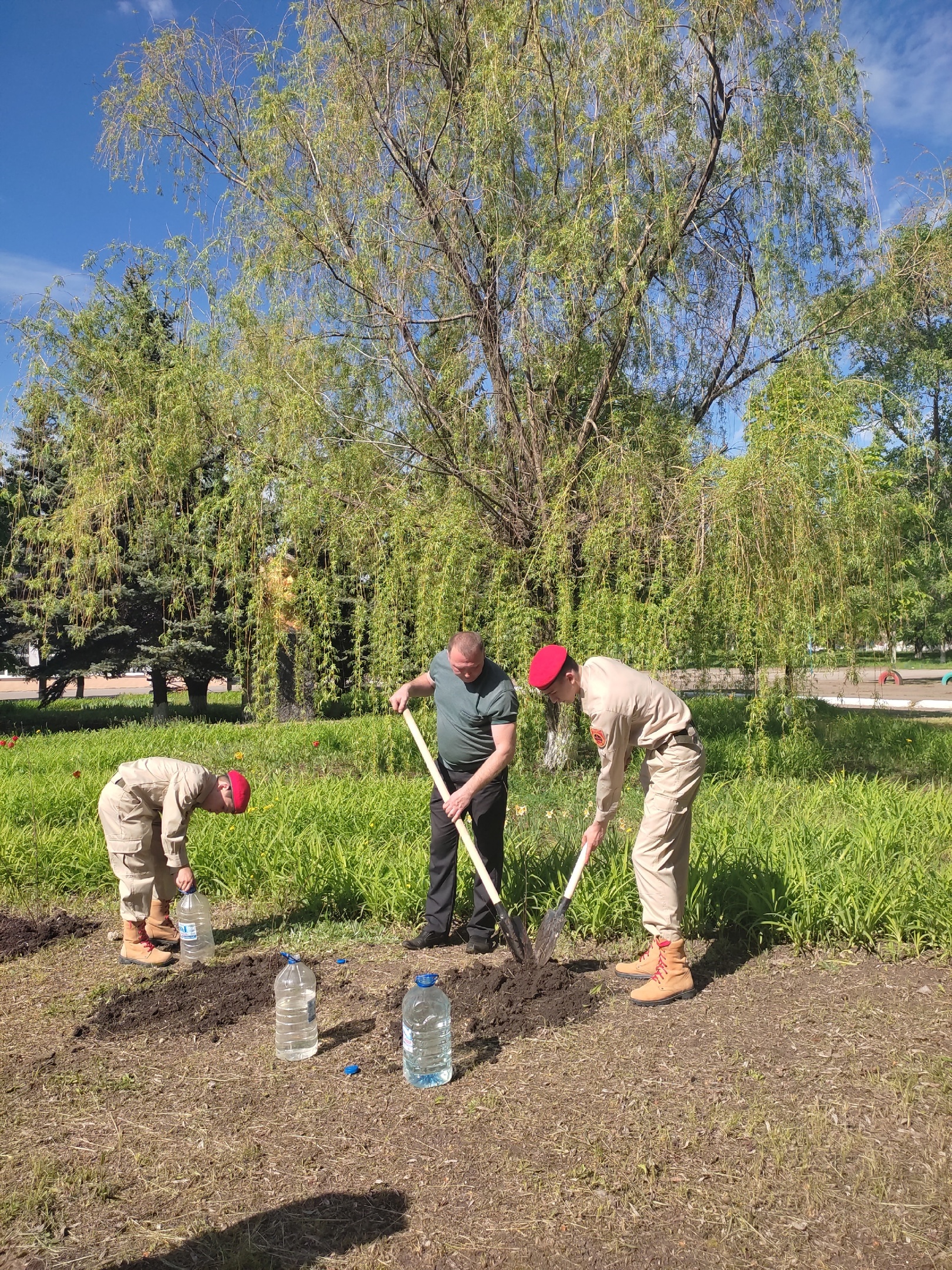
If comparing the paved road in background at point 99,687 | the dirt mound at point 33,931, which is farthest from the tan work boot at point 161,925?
the paved road in background at point 99,687

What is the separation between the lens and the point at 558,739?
952 cm

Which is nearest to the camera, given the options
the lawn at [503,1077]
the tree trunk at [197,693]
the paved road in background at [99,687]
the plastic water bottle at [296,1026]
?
the lawn at [503,1077]

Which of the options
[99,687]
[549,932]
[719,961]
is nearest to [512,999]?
[549,932]

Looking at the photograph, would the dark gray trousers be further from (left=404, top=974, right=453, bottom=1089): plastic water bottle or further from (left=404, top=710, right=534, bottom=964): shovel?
(left=404, top=974, right=453, bottom=1089): plastic water bottle

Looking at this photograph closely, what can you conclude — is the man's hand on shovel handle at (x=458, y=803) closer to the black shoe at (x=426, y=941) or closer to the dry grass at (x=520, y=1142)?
the black shoe at (x=426, y=941)

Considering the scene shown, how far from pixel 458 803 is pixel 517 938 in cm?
72

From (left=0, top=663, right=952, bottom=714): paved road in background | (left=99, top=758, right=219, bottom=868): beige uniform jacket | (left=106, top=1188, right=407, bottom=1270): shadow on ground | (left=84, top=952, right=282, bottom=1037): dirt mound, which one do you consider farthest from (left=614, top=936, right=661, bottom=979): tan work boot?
(left=0, top=663, right=952, bottom=714): paved road in background

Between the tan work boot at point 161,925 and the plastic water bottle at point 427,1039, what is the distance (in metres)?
2.11

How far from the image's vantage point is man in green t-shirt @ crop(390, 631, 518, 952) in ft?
15.5

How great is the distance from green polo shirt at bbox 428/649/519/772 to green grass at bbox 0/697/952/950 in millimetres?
819

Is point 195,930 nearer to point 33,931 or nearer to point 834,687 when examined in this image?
point 33,931

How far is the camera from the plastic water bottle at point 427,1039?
11.5 ft

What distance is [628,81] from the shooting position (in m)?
8.34

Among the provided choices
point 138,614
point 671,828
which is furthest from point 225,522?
point 138,614
